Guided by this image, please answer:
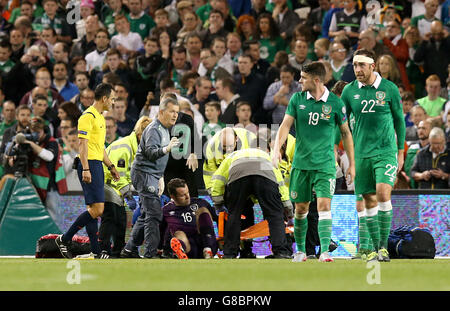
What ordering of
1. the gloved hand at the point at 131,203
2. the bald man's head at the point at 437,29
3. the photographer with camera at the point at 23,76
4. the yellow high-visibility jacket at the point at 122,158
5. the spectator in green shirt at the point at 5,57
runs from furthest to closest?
the spectator in green shirt at the point at 5,57 < the photographer with camera at the point at 23,76 < the bald man's head at the point at 437,29 < the yellow high-visibility jacket at the point at 122,158 < the gloved hand at the point at 131,203

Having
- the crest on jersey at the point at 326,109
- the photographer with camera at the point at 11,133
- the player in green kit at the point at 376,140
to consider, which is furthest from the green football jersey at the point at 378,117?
the photographer with camera at the point at 11,133

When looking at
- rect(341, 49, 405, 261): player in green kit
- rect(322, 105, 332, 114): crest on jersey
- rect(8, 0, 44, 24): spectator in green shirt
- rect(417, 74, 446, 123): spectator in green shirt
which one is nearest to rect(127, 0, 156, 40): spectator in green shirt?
rect(8, 0, 44, 24): spectator in green shirt

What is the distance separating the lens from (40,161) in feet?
49.6

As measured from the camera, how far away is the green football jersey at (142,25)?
64.1 ft

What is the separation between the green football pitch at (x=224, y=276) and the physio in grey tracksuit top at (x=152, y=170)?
1.26 m

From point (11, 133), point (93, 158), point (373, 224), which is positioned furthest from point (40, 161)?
point (373, 224)

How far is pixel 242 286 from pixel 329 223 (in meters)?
2.49

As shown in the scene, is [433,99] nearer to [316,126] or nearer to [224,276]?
[316,126]

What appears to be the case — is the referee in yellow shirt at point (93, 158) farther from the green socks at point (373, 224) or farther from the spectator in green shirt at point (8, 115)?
the spectator in green shirt at point (8, 115)

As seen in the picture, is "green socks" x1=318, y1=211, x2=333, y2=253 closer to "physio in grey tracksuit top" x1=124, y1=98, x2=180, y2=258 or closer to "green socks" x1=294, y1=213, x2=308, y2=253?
"green socks" x1=294, y1=213, x2=308, y2=253

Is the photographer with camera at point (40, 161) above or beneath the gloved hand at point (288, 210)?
above

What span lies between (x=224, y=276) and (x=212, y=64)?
886 cm

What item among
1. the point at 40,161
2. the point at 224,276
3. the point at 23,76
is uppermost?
the point at 23,76

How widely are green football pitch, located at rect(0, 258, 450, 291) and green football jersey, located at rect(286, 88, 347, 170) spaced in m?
1.15
